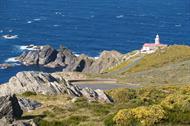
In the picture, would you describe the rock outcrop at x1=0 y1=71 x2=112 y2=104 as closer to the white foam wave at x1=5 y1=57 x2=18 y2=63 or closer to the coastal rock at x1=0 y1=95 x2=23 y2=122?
the coastal rock at x1=0 y1=95 x2=23 y2=122

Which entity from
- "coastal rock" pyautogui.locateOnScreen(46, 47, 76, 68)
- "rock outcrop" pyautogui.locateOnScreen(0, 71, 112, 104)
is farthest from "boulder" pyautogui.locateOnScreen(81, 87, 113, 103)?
"coastal rock" pyautogui.locateOnScreen(46, 47, 76, 68)

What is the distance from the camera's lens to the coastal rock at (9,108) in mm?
33984

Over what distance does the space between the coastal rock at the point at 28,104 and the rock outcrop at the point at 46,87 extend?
19.4 ft

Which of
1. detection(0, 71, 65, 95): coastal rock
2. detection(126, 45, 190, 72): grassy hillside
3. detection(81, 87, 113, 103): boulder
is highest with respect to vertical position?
detection(81, 87, 113, 103): boulder

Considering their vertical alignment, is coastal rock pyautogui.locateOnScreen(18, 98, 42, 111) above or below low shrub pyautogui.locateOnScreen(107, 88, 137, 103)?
above

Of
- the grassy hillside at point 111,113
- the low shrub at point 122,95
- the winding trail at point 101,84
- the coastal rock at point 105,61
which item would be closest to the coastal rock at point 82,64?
the coastal rock at point 105,61

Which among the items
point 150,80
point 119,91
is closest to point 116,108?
point 119,91

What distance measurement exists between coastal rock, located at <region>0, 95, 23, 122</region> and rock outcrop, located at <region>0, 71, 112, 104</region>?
11242mm

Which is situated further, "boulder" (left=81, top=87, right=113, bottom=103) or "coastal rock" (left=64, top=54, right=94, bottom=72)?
"coastal rock" (left=64, top=54, right=94, bottom=72)

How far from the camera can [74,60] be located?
635 ft

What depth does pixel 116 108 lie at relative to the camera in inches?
1538

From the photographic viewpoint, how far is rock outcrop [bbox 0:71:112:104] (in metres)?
48.4

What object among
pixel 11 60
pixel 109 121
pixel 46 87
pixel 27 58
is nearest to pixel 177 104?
pixel 109 121

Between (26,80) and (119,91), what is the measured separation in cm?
999
